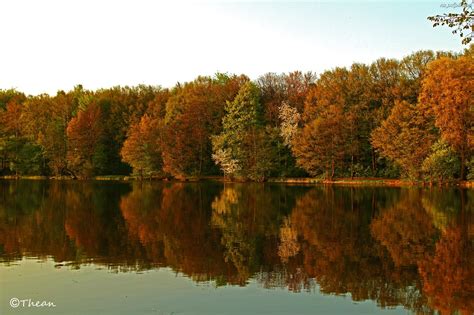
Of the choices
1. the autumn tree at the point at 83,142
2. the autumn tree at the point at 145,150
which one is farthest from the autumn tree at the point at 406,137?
the autumn tree at the point at 83,142

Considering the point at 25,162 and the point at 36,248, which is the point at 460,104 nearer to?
the point at 36,248

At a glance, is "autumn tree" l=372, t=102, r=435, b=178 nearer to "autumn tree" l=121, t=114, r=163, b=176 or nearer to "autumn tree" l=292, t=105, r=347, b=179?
"autumn tree" l=292, t=105, r=347, b=179

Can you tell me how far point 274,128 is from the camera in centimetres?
8619

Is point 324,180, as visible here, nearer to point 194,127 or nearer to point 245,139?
point 245,139

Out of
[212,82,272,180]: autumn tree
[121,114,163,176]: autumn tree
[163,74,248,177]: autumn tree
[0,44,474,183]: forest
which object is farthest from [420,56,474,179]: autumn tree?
[121,114,163,176]: autumn tree

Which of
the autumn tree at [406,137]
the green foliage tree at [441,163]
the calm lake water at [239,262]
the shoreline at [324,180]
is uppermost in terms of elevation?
the autumn tree at [406,137]

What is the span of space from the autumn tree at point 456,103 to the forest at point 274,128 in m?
0.14

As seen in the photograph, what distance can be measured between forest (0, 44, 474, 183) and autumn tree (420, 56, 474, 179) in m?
0.14

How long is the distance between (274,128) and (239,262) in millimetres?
67773

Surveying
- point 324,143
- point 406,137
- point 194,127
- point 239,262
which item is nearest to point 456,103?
point 406,137

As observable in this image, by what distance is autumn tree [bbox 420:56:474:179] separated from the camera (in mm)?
64875

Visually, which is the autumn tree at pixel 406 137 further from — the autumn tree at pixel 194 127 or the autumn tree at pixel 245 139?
the autumn tree at pixel 194 127

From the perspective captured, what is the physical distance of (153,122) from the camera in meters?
94.8

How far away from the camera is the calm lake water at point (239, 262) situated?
1409 centimetres
